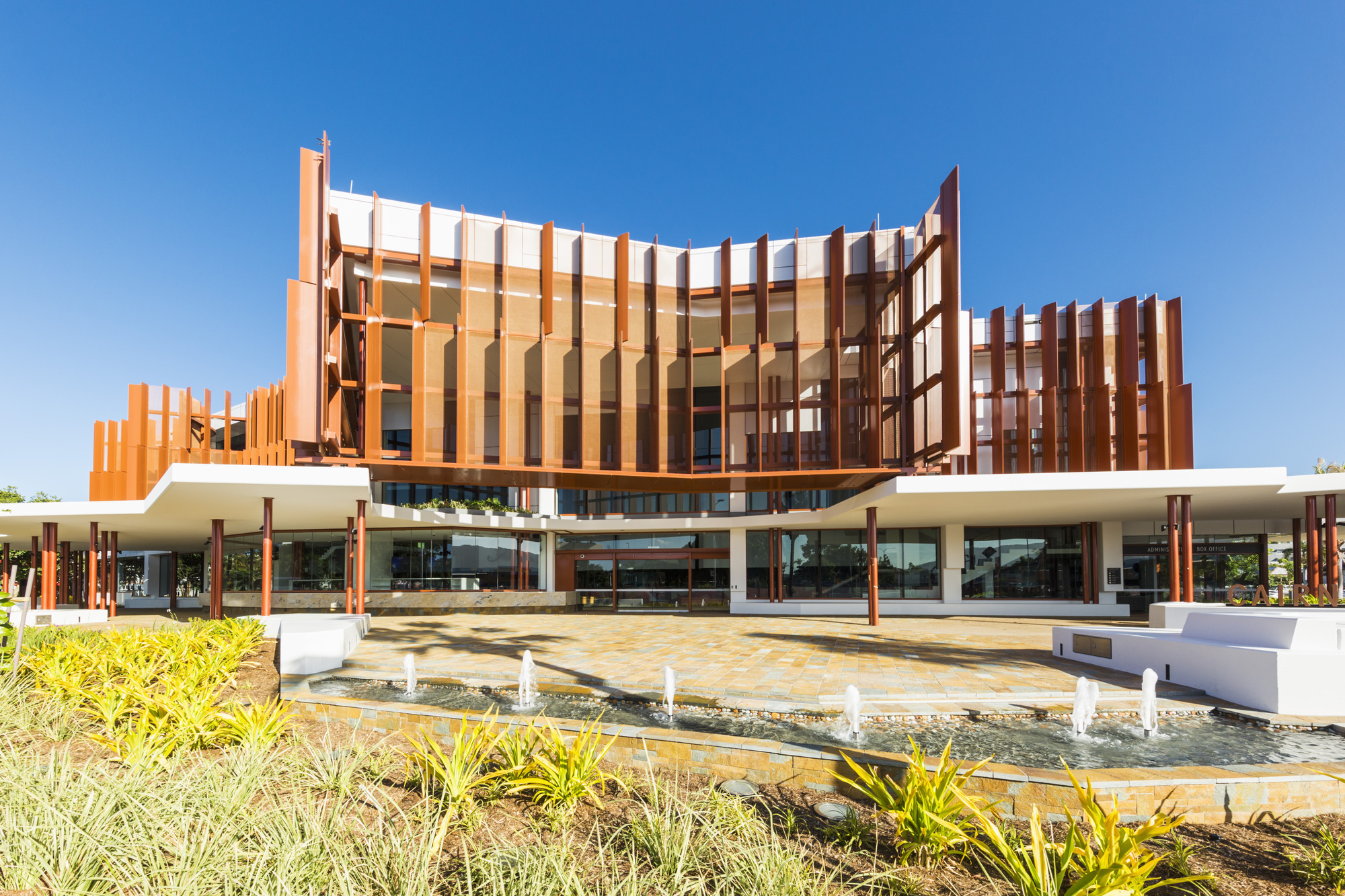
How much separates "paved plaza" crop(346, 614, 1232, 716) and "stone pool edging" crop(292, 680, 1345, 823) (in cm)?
228

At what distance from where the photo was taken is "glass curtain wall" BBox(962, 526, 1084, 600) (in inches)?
957

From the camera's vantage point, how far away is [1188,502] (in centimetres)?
1694

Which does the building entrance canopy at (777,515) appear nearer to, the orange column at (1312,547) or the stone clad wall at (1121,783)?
the orange column at (1312,547)

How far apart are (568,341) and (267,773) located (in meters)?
16.9

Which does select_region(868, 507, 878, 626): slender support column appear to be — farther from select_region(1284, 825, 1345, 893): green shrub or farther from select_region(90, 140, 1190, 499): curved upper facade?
select_region(1284, 825, 1345, 893): green shrub

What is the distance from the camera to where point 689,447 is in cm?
2111

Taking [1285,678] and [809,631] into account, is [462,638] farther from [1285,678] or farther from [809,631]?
[1285,678]

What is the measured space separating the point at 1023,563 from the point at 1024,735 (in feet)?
65.4

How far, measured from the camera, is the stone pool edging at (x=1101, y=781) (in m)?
4.97

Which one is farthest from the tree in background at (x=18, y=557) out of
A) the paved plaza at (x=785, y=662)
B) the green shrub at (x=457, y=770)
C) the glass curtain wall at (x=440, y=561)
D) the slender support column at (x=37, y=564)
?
the green shrub at (x=457, y=770)

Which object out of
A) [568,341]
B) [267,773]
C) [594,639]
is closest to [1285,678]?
[267,773]

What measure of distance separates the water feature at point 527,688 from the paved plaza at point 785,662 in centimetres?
25

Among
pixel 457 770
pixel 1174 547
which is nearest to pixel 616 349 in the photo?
pixel 1174 547

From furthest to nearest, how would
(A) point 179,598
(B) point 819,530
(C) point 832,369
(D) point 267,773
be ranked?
1. (A) point 179,598
2. (B) point 819,530
3. (C) point 832,369
4. (D) point 267,773
